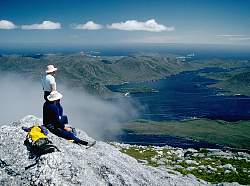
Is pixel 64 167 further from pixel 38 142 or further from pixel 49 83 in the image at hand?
pixel 49 83

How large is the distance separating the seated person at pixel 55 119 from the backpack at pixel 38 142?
93 centimetres

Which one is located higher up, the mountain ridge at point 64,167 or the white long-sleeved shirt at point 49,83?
the white long-sleeved shirt at point 49,83

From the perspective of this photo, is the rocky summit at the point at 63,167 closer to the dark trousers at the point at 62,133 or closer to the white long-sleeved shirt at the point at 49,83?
the dark trousers at the point at 62,133

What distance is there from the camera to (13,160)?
71.2ft

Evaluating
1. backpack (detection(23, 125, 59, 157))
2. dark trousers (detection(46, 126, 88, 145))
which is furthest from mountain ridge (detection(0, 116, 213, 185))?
dark trousers (detection(46, 126, 88, 145))

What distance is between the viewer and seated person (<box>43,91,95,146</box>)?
23234 millimetres

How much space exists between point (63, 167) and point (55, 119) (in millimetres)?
4921

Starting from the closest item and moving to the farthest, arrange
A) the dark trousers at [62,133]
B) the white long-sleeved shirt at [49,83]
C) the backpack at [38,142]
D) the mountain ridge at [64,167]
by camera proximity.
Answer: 1. the mountain ridge at [64,167]
2. the backpack at [38,142]
3. the white long-sleeved shirt at [49,83]
4. the dark trousers at [62,133]

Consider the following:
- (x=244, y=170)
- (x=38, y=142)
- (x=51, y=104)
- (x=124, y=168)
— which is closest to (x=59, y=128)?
(x=51, y=104)

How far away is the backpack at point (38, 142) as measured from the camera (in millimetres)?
20500

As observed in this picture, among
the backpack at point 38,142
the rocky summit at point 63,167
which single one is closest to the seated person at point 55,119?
the rocky summit at point 63,167

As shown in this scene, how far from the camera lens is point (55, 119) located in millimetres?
23812

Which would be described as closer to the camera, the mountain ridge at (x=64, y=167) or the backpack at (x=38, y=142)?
the mountain ridge at (x=64, y=167)

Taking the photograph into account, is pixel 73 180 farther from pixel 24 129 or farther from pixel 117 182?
pixel 24 129
